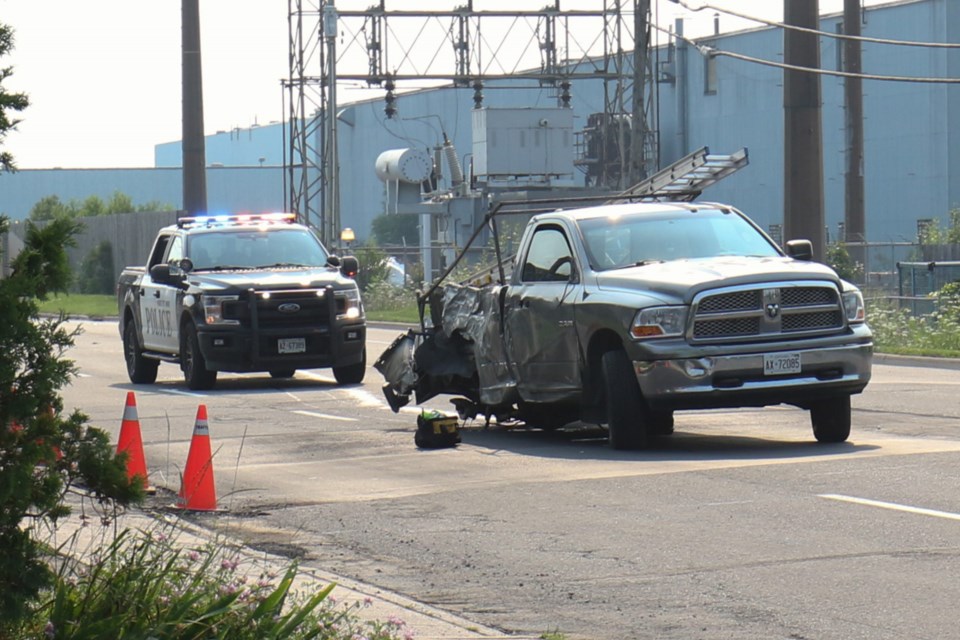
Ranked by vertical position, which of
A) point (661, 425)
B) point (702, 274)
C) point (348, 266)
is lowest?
point (661, 425)

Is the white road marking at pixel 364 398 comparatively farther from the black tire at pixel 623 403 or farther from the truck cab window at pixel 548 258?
the black tire at pixel 623 403

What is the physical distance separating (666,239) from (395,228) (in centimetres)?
8039

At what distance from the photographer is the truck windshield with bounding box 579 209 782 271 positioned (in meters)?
14.4

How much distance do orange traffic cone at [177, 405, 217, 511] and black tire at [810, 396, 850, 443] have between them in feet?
16.4

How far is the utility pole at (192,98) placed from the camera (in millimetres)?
37875

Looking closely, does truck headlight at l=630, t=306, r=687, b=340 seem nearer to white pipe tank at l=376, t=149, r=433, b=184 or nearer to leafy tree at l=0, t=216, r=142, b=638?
leafy tree at l=0, t=216, r=142, b=638

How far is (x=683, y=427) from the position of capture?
1566cm

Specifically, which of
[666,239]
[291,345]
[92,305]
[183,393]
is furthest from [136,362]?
[92,305]

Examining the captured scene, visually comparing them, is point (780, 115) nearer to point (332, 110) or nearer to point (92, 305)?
point (332, 110)

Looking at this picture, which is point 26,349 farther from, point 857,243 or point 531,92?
point 531,92

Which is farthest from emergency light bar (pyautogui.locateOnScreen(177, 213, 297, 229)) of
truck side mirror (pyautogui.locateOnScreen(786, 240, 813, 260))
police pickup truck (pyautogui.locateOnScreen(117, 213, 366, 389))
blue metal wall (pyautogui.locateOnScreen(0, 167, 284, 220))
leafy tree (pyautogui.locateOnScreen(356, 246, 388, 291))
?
blue metal wall (pyautogui.locateOnScreen(0, 167, 284, 220))

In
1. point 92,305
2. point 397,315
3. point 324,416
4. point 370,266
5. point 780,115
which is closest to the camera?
point 324,416

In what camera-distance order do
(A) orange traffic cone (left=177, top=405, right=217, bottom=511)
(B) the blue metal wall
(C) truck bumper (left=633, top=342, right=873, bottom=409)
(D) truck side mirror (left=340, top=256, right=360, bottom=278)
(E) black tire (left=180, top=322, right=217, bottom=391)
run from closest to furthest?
(A) orange traffic cone (left=177, top=405, right=217, bottom=511), (C) truck bumper (left=633, top=342, right=873, bottom=409), (E) black tire (left=180, top=322, right=217, bottom=391), (D) truck side mirror (left=340, top=256, right=360, bottom=278), (B) the blue metal wall

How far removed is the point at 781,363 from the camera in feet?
43.3
